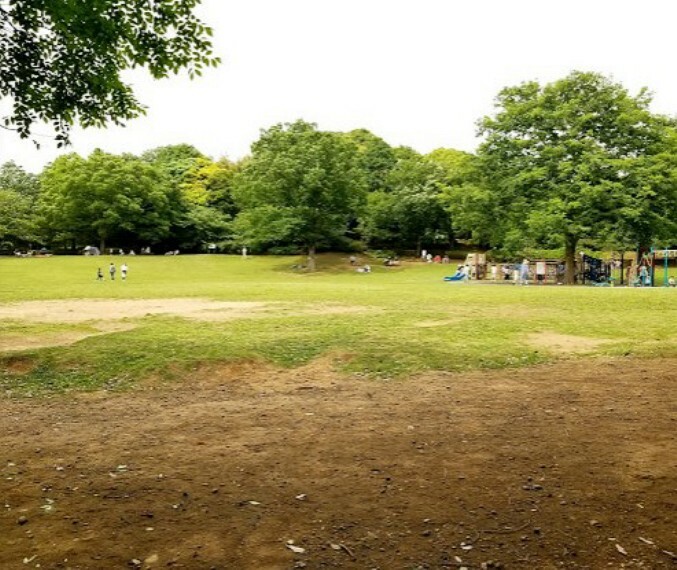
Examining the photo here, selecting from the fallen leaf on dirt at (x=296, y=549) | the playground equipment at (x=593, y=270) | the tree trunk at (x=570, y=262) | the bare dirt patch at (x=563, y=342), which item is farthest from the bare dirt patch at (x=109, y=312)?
the playground equipment at (x=593, y=270)

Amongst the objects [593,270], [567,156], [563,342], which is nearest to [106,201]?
[567,156]

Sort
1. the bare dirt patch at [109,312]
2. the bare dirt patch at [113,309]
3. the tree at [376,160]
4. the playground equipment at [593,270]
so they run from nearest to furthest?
the bare dirt patch at [109,312] → the bare dirt patch at [113,309] → the playground equipment at [593,270] → the tree at [376,160]

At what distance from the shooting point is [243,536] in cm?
420

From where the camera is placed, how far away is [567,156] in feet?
119

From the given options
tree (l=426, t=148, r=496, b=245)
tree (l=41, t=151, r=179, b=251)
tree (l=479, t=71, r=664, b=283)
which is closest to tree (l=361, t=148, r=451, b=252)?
A: tree (l=426, t=148, r=496, b=245)

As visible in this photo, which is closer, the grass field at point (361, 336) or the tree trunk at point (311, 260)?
the grass field at point (361, 336)

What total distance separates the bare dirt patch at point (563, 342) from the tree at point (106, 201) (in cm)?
5430

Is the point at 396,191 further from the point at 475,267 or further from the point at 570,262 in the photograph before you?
the point at 570,262

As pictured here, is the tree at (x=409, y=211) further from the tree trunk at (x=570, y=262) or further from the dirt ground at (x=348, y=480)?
the dirt ground at (x=348, y=480)

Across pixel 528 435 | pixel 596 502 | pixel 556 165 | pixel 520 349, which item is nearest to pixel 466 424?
pixel 528 435

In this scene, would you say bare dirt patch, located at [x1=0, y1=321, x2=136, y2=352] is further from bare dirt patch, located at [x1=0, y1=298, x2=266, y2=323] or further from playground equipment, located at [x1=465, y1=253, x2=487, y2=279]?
playground equipment, located at [x1=465, y1=253, x2=487, y2=279]

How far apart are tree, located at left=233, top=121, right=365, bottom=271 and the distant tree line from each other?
120mm

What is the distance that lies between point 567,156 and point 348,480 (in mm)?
35646

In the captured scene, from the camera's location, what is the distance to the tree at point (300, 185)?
163 feet
